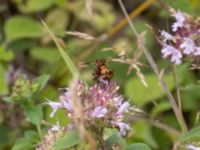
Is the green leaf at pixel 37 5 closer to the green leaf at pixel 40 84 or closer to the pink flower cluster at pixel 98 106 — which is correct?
the green leaf at pixel 40 84

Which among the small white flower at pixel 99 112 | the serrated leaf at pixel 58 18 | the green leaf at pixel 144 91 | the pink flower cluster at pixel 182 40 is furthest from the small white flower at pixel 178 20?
the serrated leaf at pixel 58 18

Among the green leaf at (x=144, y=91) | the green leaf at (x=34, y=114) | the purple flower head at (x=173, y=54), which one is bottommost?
the green leaf at (x=144, y=91)

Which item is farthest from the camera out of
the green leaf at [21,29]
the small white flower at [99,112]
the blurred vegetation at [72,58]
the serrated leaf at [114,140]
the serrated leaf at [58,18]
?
the serrated leaf at [58,18]

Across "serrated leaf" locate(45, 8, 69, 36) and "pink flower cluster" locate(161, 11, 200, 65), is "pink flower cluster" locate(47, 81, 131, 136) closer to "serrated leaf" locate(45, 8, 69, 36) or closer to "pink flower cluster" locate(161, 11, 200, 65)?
"pink flower cluster" locate(161, 11, 200, 65)

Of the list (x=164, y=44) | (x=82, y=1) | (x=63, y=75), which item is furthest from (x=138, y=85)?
(x=164, y=44)

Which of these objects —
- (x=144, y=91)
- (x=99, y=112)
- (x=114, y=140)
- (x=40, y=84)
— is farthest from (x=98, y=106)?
(x=144, y=91)

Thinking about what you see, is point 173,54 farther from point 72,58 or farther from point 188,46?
point 72,58

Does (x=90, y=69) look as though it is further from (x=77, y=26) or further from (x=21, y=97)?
(x=21, y=97)

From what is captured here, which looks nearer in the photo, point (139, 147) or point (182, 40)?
point (139, 147)
